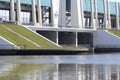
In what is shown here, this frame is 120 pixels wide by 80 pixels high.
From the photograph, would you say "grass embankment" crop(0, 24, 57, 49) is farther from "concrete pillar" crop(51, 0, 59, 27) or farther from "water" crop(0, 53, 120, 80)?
"water" crop(0, 53, 120, 80)

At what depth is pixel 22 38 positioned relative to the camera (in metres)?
72.9

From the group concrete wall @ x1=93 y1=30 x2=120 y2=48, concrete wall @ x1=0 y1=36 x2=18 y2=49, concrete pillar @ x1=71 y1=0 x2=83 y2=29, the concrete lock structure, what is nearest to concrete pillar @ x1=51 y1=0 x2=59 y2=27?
the concrete lock structure

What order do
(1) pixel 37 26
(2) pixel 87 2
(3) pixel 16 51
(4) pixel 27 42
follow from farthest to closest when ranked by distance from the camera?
(2) pixel 87 2, (1) pixel 37 26, (4) pixel 27 42, (3) pixel 16 51

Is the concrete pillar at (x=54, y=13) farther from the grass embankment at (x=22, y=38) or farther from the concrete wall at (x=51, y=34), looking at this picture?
the grass embankment at (x=22, y=38)

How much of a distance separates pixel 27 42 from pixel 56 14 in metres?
35.6

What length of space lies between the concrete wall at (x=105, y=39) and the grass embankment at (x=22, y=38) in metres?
26.2

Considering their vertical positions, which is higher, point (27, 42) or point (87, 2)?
point (87, 2)

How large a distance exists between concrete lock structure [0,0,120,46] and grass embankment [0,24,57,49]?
7.61m

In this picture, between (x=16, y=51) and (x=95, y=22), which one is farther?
(x=95, y=22)

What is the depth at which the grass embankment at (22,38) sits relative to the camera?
225 feet

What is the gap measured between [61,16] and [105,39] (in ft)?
42.3

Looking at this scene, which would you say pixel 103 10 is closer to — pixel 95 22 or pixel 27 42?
pixel 95 22

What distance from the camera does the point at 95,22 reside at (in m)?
123

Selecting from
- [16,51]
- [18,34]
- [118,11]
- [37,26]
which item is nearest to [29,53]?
[16,51]
